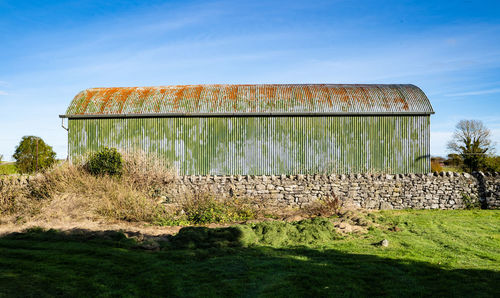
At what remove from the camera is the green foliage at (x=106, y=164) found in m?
15.7

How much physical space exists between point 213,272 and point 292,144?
12.9 meters

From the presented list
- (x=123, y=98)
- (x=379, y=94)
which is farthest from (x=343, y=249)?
(x=123, y=98)

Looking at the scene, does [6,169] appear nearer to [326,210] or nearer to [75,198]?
[75,198]

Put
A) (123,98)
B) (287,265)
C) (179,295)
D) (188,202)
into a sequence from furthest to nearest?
(123,98), (188,202), (287,265), (179,295)

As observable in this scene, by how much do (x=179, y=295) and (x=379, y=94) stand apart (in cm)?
1769

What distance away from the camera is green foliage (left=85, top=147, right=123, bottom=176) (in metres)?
15.7

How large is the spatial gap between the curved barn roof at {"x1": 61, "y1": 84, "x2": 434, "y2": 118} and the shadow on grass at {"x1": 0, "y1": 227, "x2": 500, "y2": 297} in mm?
11346

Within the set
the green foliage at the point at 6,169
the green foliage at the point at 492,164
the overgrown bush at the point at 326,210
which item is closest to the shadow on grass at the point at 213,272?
the overgrown bush at the point at 326,210

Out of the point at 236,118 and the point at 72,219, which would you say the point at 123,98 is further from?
the point at 72,219

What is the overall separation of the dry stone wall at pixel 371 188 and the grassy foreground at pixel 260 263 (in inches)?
214

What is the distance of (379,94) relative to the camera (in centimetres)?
2047

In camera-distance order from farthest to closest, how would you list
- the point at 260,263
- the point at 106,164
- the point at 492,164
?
the point at 492,164, the point at 106,164, the point at 260,263

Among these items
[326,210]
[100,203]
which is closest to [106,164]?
[100,203]

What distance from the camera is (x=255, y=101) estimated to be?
20.0m
